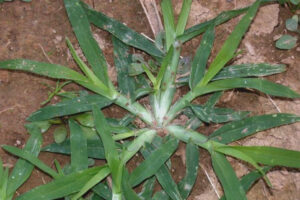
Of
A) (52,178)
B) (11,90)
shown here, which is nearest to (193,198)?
(52,178)

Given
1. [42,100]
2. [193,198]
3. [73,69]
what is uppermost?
[73,69]

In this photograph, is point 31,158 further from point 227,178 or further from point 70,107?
point 227,178

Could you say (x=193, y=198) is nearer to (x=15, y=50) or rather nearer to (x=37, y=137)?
(x=37, y=137)

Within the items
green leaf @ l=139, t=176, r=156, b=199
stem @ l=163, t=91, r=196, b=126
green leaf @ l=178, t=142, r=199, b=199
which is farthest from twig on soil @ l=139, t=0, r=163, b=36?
green leaf @ l=139, t=176, r=156, b=199

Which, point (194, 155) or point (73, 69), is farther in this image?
point (73, 69)

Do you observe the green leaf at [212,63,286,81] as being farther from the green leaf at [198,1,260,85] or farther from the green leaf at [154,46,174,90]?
the green leaf at [154,46,174,90]

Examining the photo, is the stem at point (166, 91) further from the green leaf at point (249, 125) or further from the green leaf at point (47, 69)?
the green leaf at point (47, 69)
